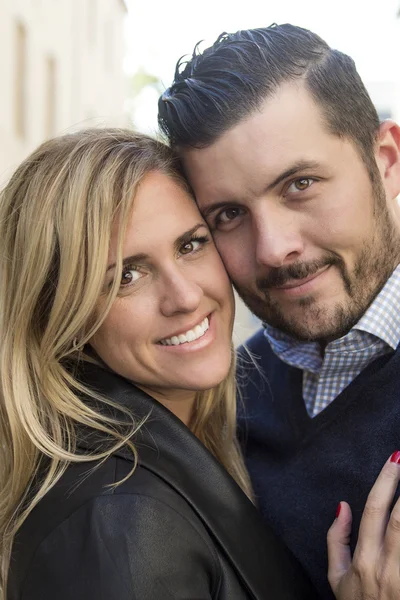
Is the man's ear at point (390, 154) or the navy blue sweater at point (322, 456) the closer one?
the navy blue sweater at point (322, 456)

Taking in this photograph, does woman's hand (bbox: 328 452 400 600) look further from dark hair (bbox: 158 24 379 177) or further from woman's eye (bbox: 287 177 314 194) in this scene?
dark hair (bbox: 158 24 379 177)

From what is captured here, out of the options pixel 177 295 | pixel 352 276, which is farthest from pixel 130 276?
pixel 352 276

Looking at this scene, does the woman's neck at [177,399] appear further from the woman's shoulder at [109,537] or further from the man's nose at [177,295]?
the woman's shoulder at [109,537]

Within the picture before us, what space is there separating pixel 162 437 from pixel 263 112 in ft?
3.35

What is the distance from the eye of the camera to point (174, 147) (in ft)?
8.27

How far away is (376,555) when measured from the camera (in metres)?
2.00

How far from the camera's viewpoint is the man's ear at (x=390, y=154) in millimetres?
2473

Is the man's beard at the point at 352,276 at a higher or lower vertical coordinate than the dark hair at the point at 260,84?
lower

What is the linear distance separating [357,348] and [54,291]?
0.95 m

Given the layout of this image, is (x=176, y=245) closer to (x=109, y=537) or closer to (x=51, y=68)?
(x=109, y=537)

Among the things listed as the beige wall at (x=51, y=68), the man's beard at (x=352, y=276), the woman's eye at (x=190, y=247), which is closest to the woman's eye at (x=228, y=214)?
the woman's eye at (x=190, y=247)

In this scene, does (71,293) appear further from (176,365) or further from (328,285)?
(328,285)

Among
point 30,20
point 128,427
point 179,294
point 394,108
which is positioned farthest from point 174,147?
point 394,108

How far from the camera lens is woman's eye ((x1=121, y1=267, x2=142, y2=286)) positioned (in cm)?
226
